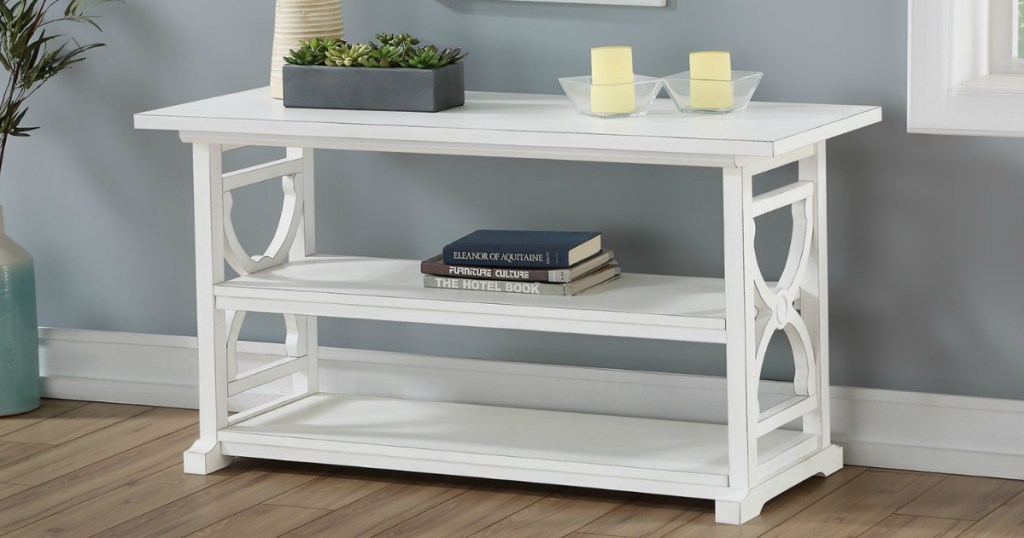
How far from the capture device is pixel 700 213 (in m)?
3.37

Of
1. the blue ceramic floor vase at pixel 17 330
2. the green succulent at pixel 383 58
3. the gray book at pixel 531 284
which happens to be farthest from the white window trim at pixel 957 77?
the blue ceramic floor vase at pixel 17 330

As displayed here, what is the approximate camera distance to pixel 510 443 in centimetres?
323

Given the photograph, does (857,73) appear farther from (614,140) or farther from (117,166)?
(117,166)

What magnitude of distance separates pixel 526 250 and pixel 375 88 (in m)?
0.44

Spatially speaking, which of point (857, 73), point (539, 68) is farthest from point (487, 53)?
point (857, 73)

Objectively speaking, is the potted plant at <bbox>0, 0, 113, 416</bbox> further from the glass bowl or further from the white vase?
the glass bowl

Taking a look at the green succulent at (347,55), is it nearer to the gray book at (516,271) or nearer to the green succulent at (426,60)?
the green succulent at (426,60)

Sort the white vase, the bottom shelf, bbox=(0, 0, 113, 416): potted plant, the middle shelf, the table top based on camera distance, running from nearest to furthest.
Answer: the table top, the middle shelf, the bottom shelf, the white vase, bbox=(0, 0, 113, 416): potted plant

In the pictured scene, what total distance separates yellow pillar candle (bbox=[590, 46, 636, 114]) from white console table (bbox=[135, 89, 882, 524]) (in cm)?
4

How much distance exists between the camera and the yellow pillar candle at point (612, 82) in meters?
3.01

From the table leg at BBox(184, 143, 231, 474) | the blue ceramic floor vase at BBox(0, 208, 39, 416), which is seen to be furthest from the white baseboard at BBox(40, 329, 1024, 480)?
the table leg at BBox(184, 143, 231, 474)

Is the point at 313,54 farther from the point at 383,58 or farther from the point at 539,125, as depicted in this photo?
the point at 539,125

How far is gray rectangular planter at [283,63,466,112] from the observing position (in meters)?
3.11

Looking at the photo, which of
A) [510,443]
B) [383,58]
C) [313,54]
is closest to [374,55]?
[383,58]
